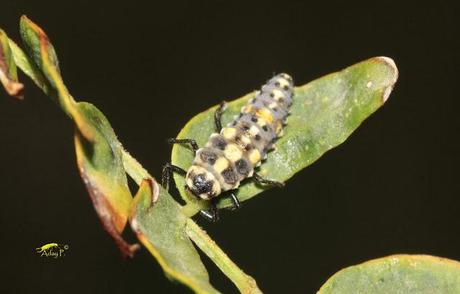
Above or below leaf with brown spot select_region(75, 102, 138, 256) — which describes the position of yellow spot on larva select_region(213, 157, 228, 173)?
below

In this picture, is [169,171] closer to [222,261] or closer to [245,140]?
[245,140]

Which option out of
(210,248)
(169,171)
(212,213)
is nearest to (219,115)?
(169,171)

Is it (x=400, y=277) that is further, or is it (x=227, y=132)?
(x=227, y=132)

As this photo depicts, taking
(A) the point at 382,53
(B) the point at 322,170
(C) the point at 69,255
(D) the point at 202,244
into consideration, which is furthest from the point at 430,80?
(D) the point at 202,244

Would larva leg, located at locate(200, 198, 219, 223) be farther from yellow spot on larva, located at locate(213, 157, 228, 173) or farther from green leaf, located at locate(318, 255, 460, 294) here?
green leaf, located at locate(318, 255, 460, 294)

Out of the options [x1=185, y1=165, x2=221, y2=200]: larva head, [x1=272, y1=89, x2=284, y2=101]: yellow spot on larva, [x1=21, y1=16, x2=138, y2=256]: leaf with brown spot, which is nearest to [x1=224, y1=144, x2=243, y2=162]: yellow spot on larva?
[x1=185, y1=165, x2=221, y2=200]: larva head

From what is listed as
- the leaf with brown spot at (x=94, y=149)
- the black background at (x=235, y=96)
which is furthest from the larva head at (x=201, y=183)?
the black background at (x=235, y=96)

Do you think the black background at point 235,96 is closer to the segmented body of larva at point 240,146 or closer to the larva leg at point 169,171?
the segmented body of larva at point 240,146
